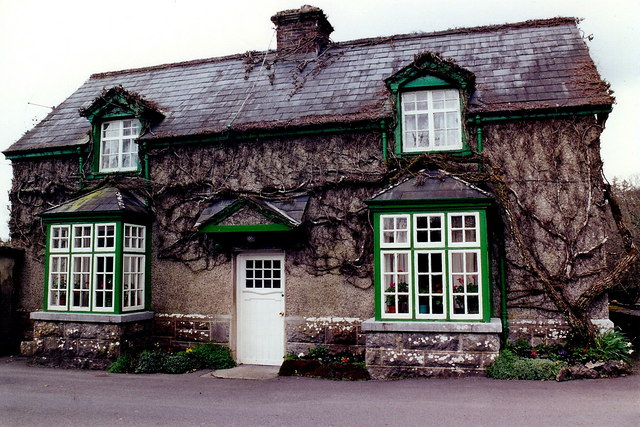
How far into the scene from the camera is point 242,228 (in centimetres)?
1141

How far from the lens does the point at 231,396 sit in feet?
28.6

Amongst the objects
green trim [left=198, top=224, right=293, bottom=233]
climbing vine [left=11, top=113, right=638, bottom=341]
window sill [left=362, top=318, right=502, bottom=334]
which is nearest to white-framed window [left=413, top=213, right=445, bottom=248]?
climbing vine [left=11, top=113, right=638, bottom=341]

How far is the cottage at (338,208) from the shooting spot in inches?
399

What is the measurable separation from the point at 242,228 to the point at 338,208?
2058mm

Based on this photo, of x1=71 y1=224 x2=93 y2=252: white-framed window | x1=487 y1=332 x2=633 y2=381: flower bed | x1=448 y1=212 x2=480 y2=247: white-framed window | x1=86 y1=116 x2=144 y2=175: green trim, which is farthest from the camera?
x1=86 y1=116 x2=144 y2=175: green trim

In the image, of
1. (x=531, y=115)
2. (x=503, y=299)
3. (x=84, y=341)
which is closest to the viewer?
(x=503, y=299)

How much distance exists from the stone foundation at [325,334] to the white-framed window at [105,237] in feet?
13.9

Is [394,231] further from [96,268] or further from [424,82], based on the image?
[96,268]

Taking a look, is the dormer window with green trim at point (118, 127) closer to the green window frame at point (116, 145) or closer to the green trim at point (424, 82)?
the green window frame at point (116, 145)

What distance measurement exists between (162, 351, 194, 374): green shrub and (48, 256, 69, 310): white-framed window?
2.89 m

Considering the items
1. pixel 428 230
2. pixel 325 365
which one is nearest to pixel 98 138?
pixel 325 365

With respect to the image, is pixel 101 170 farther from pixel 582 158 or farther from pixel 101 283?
pixel 582 158

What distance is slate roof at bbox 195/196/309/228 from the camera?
1123 cm

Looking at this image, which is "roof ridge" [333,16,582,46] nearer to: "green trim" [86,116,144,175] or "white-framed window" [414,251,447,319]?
"green trim" [86,116,144,175]
